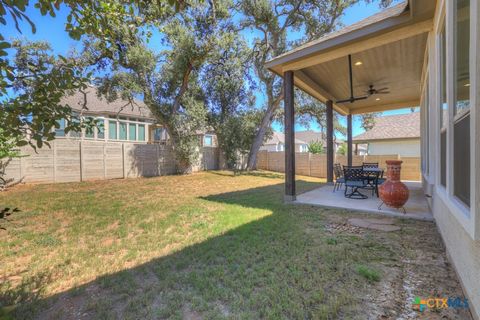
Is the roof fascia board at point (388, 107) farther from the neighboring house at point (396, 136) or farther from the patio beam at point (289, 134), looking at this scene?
the neighboring house at point (396, 136)

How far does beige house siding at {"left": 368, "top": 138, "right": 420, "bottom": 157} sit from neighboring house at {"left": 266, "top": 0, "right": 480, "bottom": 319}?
8510 millimetres

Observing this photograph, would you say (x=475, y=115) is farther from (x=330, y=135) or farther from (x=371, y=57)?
(x=330, y=135)

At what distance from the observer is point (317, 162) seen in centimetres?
1473

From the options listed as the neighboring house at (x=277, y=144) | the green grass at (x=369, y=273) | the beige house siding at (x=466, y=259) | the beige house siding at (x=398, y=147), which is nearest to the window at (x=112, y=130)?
the green grass at (x=369, y=273)

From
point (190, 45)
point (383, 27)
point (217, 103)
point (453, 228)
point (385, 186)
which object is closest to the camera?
point (453, 228)

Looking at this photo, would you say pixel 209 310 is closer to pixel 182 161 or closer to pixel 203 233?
pixel 203 233

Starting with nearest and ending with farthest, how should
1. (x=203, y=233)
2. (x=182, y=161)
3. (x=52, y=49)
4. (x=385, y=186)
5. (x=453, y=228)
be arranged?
(x=453, y=228) → (x=203, y=233) → (x=385, y=186) → (x=52, y=49) → (x=182, y=161)

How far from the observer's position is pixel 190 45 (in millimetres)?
11398

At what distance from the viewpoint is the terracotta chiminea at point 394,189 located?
4867 millimetres

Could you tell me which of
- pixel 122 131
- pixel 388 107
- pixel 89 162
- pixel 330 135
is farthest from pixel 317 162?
pixel 122 131

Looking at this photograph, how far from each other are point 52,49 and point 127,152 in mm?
6877

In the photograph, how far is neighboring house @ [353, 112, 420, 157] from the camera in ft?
54.0

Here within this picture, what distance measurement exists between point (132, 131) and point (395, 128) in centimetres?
1991

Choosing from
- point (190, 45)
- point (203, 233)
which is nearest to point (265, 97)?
point (190, 45)
